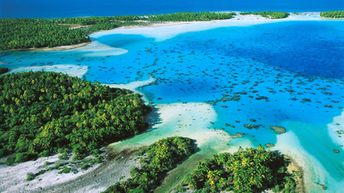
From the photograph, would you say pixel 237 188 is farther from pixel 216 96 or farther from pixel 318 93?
pixel 318 93

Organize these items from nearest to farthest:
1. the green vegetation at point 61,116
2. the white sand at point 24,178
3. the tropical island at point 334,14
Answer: the white sand at point 24,178
the green vegetation at point 61,116
the tropical island at point 334,14

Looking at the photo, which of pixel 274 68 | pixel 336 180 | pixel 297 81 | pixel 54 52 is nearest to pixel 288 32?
pixel 274 68

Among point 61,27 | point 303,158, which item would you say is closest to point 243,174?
point 303,158

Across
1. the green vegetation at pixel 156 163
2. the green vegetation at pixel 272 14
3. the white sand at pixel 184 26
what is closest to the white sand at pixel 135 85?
the green vegetation at pixel 156 163

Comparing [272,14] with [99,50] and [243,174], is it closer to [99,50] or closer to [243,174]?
[99,50]

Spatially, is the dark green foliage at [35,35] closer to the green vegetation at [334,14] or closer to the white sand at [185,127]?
the white sand at [185,127]

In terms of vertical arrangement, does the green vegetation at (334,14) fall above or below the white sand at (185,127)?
above

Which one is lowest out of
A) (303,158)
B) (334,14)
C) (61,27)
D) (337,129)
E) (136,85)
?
(303,158)

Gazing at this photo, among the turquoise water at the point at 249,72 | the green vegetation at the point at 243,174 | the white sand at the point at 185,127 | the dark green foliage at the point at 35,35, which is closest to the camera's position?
the green vegetation at the point at 243,174
